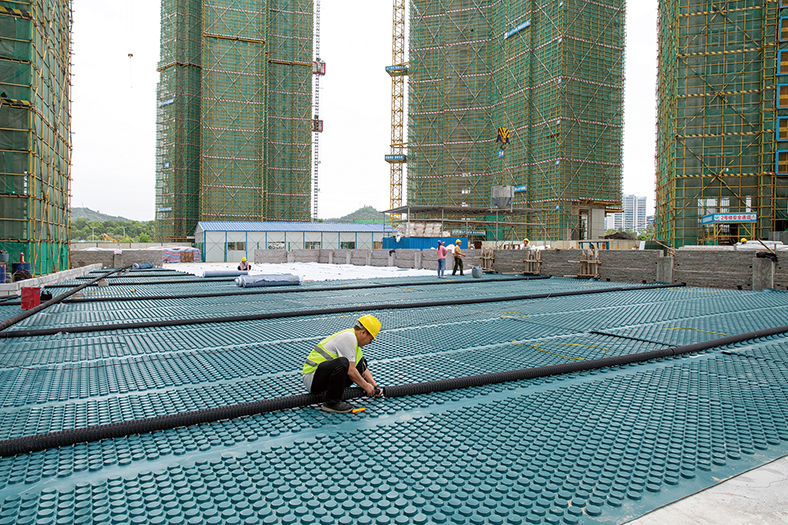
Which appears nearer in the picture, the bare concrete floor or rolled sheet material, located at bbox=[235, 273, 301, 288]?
the bare concrete floor

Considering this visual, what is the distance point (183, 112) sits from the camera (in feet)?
188

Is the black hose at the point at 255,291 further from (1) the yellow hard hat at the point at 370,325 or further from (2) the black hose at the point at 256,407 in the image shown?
(1) the yellow hard hat at the point at 370,325

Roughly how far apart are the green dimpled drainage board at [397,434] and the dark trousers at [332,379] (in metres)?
0.19

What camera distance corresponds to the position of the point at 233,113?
53250 millimetres

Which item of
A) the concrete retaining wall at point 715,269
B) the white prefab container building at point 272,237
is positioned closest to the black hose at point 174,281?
the concrete retaining wall at point 715,269

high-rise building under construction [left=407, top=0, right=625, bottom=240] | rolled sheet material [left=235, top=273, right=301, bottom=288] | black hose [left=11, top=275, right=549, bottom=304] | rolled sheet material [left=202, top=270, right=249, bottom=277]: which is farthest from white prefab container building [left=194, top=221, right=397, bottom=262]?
black hose [left=11, top=275, right=549, bottom=304]

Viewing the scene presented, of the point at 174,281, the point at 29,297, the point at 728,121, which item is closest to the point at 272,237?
the point at 174,281

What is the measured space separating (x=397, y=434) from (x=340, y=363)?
72 centimetres

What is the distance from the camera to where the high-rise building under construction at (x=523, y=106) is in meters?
44.6

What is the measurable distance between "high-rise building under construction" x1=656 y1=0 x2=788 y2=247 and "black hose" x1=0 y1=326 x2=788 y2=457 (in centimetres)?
3445

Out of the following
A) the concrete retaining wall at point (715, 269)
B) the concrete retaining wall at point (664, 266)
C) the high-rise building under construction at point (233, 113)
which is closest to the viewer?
the concrete retaining wall at point (664, 266)

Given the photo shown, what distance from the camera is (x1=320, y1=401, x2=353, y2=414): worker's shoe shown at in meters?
4.14

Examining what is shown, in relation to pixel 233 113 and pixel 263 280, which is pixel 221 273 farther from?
pixel 233 113

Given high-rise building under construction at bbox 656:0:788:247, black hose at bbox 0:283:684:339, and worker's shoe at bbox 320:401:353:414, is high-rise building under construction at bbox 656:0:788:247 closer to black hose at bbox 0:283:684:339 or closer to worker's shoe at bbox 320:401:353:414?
black hose at bbox 0:283:684:339
